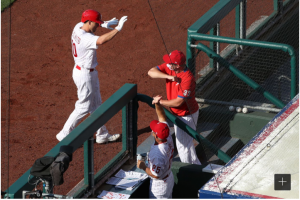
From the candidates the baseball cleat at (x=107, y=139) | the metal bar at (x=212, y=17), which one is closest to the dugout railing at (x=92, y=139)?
the baseball cleat at (x=107, y=139)

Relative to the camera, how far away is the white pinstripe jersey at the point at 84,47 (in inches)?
282

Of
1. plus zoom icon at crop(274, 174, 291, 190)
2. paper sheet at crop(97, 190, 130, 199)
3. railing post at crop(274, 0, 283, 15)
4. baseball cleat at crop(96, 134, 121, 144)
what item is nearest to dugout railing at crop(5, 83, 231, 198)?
→ paper sheet at crop(97, 190, 130, 199)

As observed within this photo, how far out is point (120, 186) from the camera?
245 inches

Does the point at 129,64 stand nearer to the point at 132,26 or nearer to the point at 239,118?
the point at 132,26

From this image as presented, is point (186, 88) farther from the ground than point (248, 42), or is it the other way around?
point (248, 42)

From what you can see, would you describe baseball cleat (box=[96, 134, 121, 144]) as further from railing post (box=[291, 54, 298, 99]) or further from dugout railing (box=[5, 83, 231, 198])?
railing post (box=[291, 54, 298, 99])

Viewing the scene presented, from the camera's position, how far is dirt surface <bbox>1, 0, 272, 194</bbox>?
298 inches

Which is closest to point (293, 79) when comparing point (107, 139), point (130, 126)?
point (130, 126)

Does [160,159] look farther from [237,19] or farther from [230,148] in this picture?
[237,19]

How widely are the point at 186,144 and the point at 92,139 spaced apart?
136cm

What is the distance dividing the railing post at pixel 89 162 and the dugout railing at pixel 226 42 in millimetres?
1968

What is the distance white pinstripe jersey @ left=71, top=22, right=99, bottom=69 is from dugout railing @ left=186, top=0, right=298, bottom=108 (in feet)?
3.66

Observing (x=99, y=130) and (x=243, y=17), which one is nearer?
(x=99, y=130)

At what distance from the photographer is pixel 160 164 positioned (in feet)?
19.3
